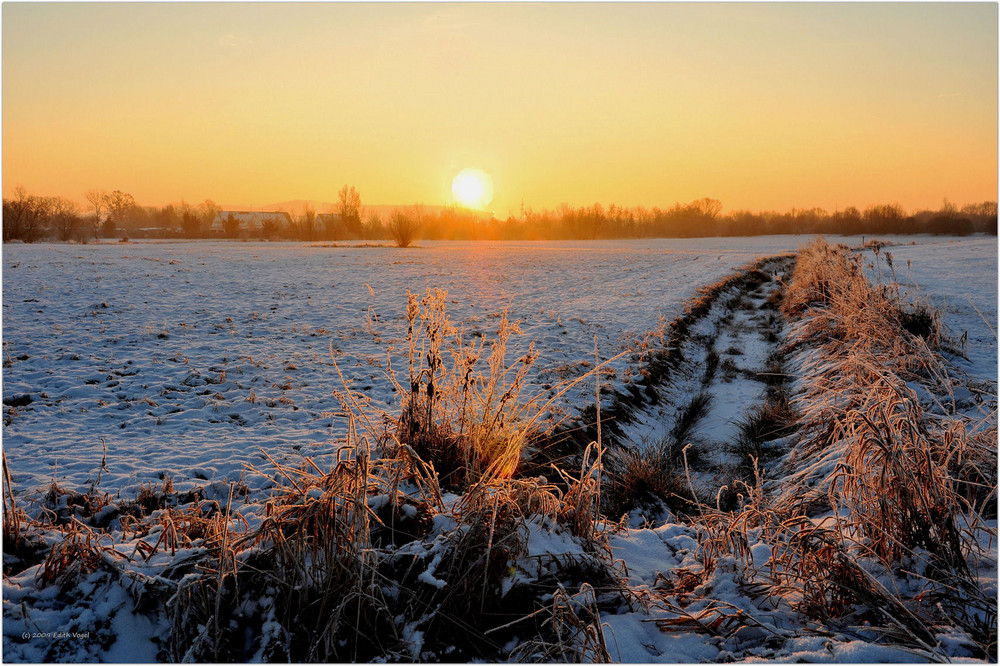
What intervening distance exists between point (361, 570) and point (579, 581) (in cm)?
103

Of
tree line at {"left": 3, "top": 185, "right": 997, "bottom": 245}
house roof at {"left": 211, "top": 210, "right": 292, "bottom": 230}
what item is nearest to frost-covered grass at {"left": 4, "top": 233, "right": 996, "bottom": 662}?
tree line at {"left": 3, "top": 185, "right": 997, "bottom": 245}

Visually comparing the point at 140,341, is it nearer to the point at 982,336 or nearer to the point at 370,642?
the point at 370,642

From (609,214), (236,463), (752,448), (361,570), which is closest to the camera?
(361,570)

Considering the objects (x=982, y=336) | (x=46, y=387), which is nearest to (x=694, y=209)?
(x=982, y=336)

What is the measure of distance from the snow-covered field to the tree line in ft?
99.3

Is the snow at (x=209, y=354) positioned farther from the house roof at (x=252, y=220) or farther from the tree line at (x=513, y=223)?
the house roof at (x=252, y=220)

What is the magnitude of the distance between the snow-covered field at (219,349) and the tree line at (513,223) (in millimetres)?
30270

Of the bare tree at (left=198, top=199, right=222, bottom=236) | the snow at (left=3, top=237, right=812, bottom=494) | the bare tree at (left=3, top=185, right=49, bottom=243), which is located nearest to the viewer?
the snow at (left=3, top=237, right=812, bottom=494)

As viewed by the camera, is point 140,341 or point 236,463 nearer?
point 236,463

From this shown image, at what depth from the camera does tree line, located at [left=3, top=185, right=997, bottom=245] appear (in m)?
55.7

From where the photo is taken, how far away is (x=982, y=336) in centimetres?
820

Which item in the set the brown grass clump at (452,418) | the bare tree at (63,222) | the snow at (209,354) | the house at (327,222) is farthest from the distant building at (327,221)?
the brown grass clump at (452,418)

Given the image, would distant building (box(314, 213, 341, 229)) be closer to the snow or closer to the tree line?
the tree line

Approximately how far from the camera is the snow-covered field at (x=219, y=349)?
15.6 ft
